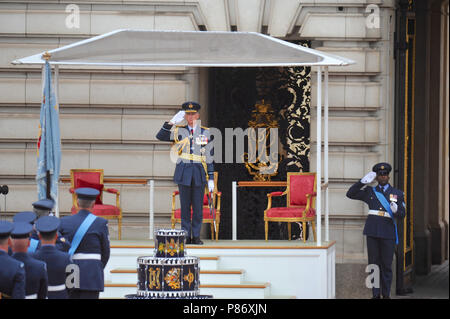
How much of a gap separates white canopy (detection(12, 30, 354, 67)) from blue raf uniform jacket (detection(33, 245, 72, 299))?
4806 mm

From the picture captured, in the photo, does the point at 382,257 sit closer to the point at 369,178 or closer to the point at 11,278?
the point at 369,178

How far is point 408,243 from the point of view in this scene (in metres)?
16.6

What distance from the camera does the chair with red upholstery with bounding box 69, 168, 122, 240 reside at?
49.0 ft

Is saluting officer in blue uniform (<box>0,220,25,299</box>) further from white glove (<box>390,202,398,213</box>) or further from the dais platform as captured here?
white glove (<box>390,202,398,213</box>)

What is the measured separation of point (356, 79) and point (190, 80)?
2.34 metres

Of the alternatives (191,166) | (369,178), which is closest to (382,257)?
(369,178)

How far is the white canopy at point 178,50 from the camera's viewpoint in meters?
14.2

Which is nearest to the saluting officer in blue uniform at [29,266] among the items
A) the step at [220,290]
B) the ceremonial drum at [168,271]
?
the ceremonial drum at [168,271]

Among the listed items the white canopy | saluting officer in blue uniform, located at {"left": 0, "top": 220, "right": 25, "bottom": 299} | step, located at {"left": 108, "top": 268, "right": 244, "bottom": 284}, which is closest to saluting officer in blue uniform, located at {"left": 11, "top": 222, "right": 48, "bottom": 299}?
saluting officer in blue uniform, located at {"left": 0, "top": 220, "right": 25, "bottom": 299}

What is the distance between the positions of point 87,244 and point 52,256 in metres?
0.95

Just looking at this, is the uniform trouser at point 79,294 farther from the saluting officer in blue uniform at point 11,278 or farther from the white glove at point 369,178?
the white glove at point 369,178
